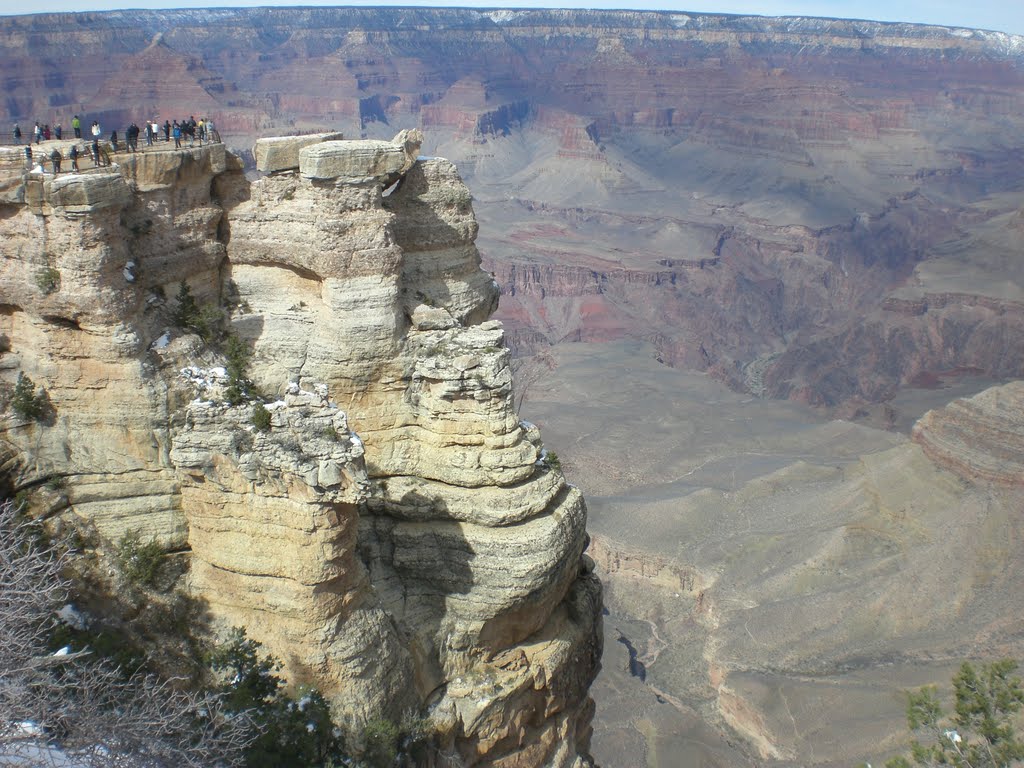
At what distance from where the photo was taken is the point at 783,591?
1751 inches

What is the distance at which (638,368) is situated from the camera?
8631 centimetres

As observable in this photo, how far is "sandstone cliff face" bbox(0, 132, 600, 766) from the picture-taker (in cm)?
1727

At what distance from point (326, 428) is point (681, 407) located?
58860 millimetres

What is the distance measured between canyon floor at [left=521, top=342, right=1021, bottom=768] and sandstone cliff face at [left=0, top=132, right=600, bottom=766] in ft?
48.8

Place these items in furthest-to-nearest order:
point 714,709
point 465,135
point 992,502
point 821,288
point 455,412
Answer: point 465,135 → point 821,288 → point 992,502 → point 714,709 → point 455,412

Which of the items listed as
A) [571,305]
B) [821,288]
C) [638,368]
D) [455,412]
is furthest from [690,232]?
[455,412]

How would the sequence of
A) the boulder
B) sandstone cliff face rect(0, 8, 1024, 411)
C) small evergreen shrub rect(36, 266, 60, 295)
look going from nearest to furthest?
small evergreen shrub rect(36, 266, 60, 295), the boulder, sandstone cliff face rect(0, 8, 1024, 411)

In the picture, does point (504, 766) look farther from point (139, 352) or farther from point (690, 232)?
point (690, 232)

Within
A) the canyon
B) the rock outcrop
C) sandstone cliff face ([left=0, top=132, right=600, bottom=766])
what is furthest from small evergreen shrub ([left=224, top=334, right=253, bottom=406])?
the rock outcrop

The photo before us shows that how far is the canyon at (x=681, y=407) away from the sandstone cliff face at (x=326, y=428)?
11cm

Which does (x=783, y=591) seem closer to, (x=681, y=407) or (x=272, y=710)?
(x=681, y=407)

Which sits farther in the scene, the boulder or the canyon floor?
the canyon floor

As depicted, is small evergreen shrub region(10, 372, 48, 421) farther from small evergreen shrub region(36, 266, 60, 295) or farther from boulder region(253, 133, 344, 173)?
boulder region(253, 133, 344, 173)

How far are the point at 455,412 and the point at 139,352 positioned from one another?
20.8 ft
